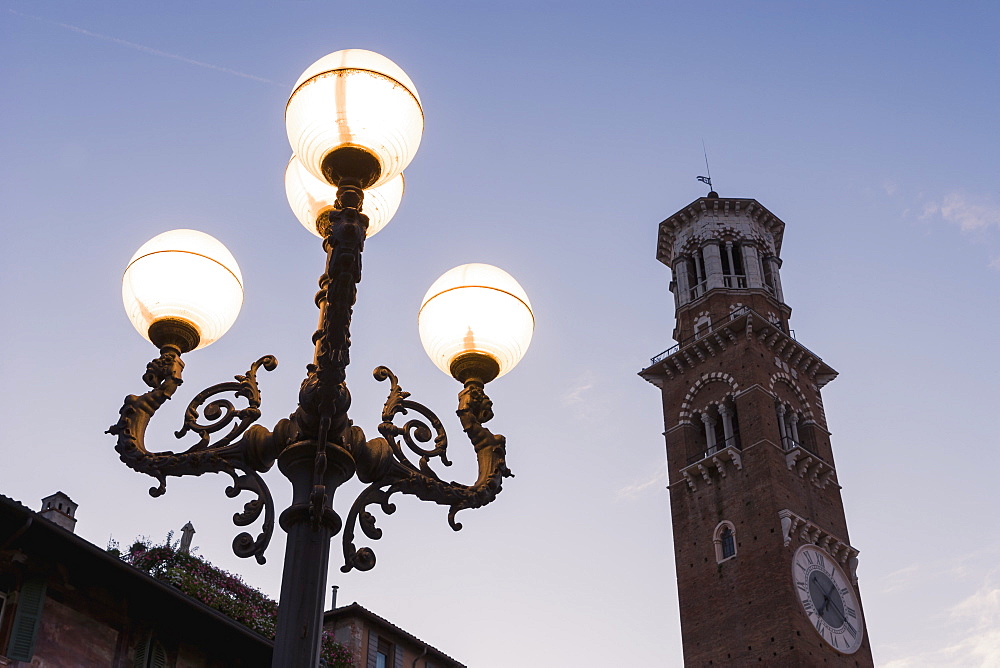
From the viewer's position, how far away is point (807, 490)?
30.7 meters

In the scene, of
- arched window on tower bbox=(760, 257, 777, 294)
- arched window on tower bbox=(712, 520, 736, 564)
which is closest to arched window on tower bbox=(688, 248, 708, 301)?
arched window on tower bbox=(760, 257, 777, 294)

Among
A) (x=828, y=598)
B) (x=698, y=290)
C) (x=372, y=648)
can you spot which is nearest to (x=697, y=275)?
(x=698, y=290)

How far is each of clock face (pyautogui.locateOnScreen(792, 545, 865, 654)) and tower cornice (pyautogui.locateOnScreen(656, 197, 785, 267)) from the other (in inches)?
495

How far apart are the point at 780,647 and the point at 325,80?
2471 centimetres

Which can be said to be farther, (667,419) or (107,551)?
(667,419)

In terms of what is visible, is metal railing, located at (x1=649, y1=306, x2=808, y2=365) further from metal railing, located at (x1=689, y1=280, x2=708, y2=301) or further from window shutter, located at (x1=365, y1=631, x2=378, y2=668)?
window shutter, located at (x1=365, y1=631, x2=378, y2=668)

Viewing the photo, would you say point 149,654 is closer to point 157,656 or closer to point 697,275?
point 157,656

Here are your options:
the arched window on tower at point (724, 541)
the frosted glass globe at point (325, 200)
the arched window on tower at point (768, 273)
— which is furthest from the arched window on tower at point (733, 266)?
the frosted glass globe at point (325, 200)

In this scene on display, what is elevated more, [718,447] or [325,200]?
[718,447]

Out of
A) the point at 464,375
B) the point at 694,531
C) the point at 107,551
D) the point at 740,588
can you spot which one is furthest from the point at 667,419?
the point at 464,375

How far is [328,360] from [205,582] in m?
12.9

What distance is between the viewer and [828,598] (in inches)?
1141

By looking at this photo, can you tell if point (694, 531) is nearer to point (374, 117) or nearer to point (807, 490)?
point (807, 490)

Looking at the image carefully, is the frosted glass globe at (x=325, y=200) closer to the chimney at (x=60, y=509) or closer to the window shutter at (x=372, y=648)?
the chimney at (x=60, y=509)
